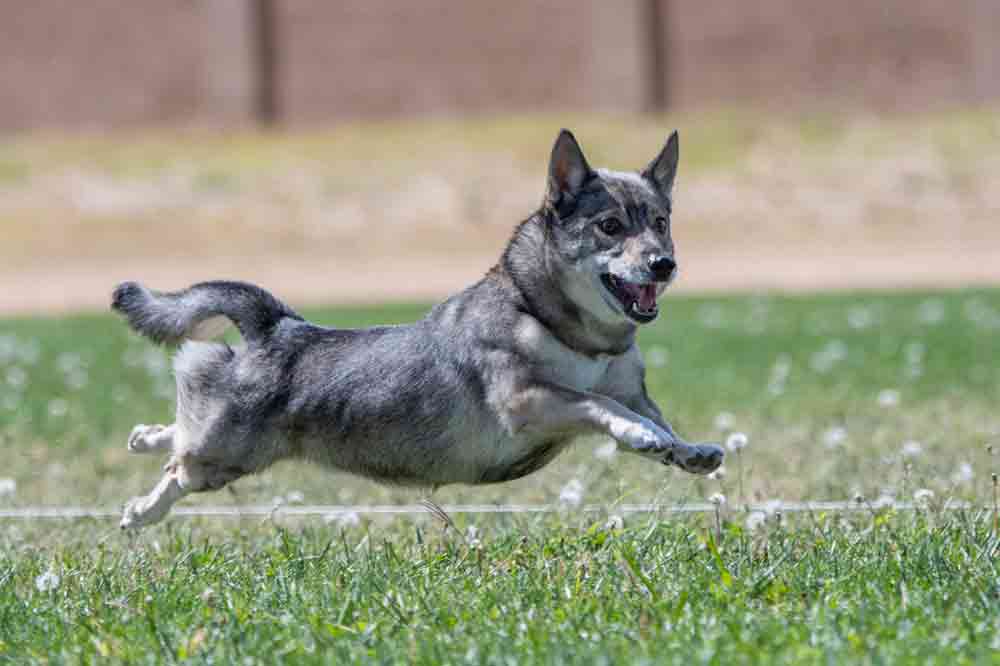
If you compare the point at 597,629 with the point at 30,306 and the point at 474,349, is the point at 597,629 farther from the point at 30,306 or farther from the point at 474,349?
the point at 30,306

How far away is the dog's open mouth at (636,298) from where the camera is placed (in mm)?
5398

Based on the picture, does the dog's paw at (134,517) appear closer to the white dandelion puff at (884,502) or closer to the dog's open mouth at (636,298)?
the dog's open mouth at (636,298)

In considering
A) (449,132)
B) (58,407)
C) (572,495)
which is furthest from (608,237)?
(449,132)

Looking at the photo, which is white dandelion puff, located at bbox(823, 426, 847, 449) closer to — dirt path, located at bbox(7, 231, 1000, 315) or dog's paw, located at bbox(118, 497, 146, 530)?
dog's paw, located at bbox(118, 497, 146, 530)

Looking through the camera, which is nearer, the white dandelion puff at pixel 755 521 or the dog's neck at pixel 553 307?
the white dandelion puff at pixel 755 521

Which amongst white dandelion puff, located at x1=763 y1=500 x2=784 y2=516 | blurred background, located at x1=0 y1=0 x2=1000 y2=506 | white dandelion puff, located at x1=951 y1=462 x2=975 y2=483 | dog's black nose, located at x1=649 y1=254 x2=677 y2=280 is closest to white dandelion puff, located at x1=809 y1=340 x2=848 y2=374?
blurred background, located at x1=0 y1=0 x2=1000 y2=506

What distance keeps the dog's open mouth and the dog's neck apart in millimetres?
158

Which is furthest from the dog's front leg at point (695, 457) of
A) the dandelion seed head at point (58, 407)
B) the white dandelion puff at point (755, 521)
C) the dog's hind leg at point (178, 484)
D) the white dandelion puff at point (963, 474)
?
the dandelion seed head at point (58, 407)

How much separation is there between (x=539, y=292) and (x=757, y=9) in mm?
30131

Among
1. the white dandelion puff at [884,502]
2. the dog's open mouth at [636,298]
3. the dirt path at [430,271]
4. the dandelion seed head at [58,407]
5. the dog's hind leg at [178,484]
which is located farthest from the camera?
the dirt path at [430,271]

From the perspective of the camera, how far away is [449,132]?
34281mm

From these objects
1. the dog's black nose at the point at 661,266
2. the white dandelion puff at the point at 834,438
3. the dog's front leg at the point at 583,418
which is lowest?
the white dandelion puff at the point at 834,438

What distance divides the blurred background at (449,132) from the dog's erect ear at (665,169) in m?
17.8

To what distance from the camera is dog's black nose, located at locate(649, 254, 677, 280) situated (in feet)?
17.6
